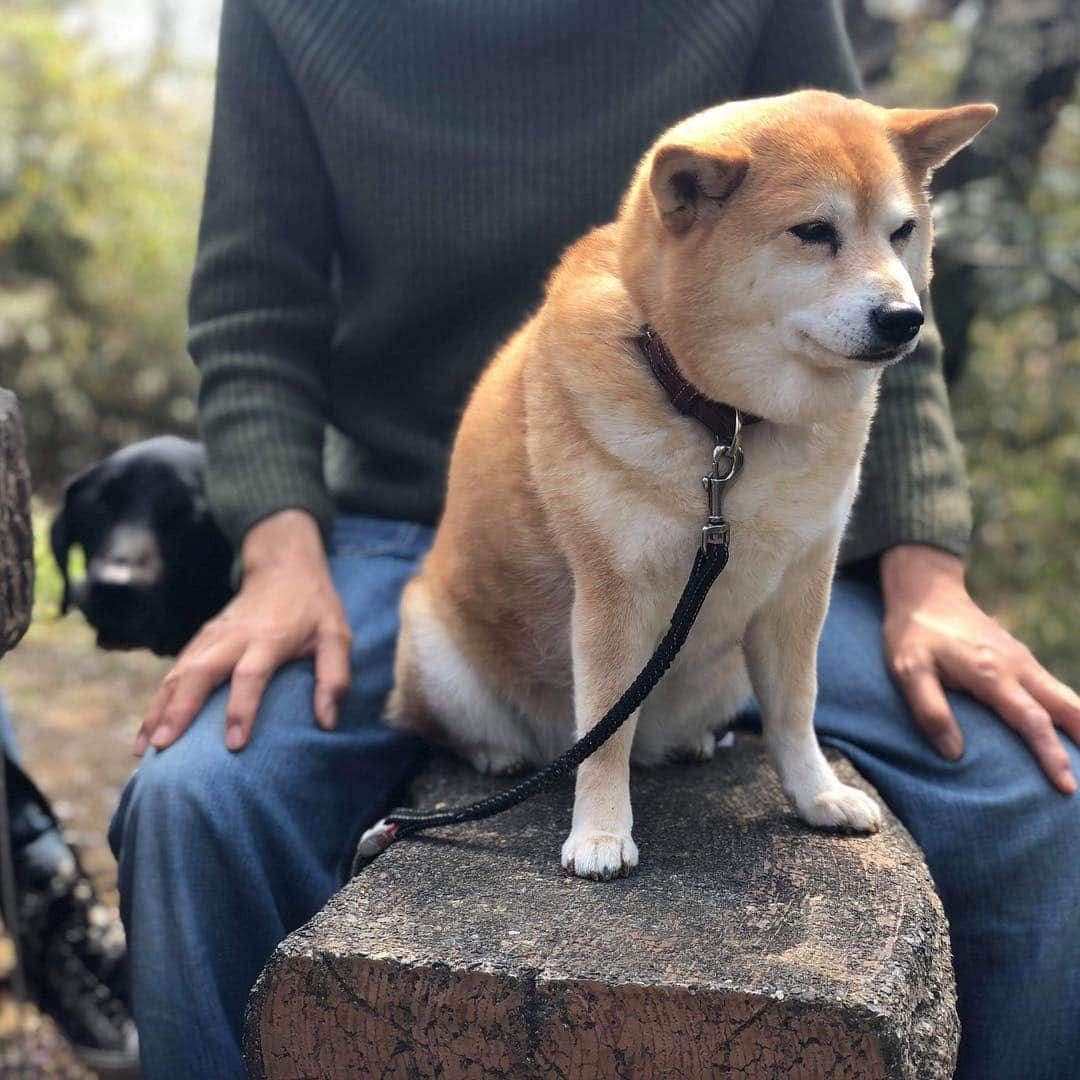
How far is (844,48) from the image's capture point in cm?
222

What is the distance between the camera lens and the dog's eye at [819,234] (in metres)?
1.49

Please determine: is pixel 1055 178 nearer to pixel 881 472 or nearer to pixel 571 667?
pixel 881 472

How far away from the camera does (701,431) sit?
1609 mm

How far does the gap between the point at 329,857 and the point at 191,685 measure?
32 cm

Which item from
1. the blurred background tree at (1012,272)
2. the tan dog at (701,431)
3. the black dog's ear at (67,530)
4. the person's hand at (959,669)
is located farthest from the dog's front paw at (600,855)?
the blurred background tree at (1012,272)

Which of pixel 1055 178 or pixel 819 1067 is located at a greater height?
pixel 1055 178

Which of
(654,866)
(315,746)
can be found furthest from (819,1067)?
(315,746)

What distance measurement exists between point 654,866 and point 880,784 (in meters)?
0.46

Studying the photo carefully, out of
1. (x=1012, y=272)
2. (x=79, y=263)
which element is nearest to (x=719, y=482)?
(x=1012, y=272)

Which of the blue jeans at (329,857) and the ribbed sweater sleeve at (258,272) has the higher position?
the ribbed sweater sleeve at (258,272)

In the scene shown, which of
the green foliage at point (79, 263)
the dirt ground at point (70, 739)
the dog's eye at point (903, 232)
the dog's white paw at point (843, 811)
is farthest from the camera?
the green foliage at point (79, 263)

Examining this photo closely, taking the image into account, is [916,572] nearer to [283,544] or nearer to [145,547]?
[283,544]

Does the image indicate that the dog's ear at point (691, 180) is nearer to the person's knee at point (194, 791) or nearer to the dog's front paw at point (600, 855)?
the dog's front paw at point (600, 855)

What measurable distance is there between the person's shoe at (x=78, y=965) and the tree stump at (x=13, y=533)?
825mm
